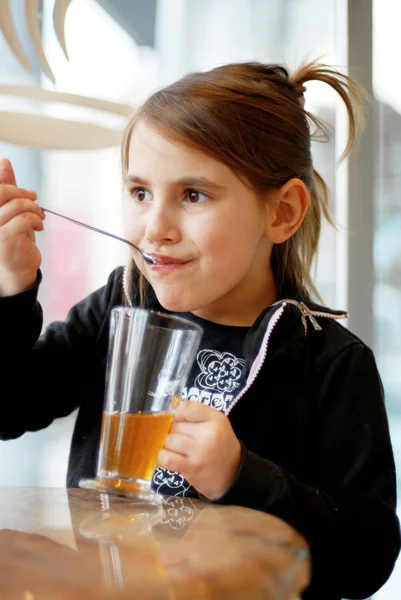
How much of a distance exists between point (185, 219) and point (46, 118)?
415 mm

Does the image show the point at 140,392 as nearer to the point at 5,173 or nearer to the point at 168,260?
the point at 168,260

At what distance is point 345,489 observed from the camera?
103cm

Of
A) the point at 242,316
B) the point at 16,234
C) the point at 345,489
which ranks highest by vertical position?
the point at 16,234

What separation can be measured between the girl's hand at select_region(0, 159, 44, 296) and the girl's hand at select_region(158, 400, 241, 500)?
38 cm

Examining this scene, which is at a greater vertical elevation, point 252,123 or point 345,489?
point 252,123

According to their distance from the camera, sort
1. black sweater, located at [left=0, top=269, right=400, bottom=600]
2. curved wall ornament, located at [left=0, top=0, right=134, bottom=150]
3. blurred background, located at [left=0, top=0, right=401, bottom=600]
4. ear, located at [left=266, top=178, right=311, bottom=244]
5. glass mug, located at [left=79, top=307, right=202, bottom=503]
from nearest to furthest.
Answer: glass mug, located at [left=79, top=307, right=202, bottom=503] → black sweater, located at [left=0, top=269, right=400, bottom=600] → ear, located at [left=266, top=178, right=311, bottom=244] → curved wall ornament, located at [left=0, top=0, right=134, bottom=150] → blurred background, located at [left=0, top=0, right=401, bottom=600]

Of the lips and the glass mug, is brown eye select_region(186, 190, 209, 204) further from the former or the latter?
the glass mug

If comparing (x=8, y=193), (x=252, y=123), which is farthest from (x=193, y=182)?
(x=8, y=193)

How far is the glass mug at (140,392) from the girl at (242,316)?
0.22 meters

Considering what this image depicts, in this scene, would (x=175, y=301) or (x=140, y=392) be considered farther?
(x=175, y=301)

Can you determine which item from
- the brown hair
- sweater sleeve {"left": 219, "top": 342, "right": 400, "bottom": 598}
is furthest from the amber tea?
the brown hair

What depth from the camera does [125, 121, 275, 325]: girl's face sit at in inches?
42.2

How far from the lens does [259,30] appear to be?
200 cm

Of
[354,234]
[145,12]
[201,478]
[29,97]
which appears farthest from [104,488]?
[145,12]
